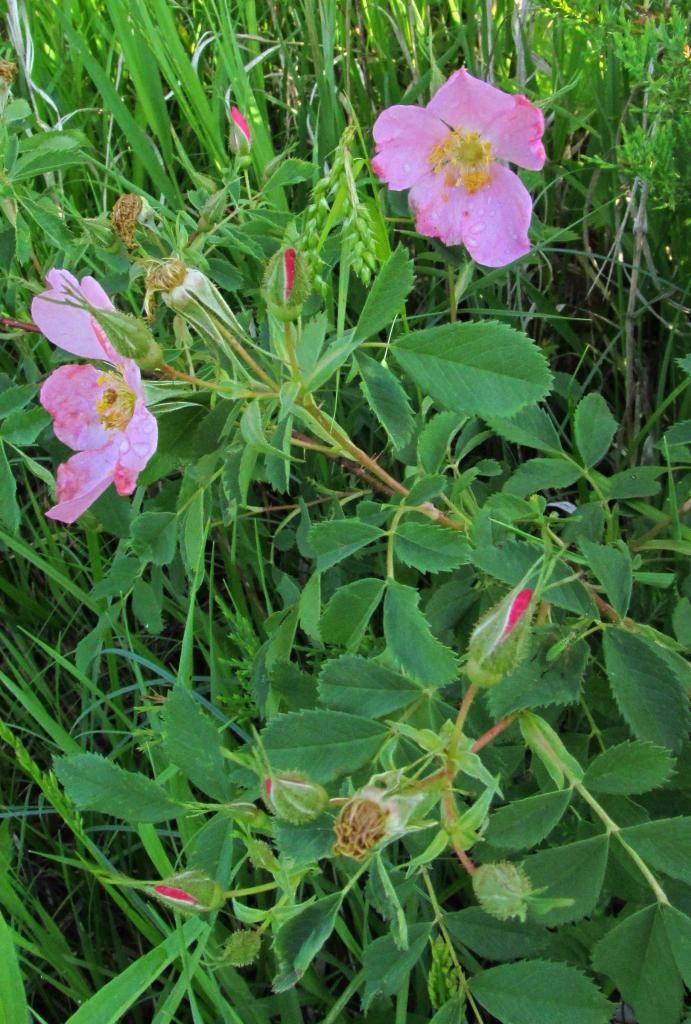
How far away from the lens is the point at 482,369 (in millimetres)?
900

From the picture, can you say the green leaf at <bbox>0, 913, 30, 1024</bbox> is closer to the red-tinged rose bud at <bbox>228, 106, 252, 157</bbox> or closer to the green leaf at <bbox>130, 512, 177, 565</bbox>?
the green leaf at <bbox>130, 512, 177, 565</bbox>

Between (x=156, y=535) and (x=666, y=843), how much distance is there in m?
0.62

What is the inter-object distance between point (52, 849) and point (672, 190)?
47.0 inches

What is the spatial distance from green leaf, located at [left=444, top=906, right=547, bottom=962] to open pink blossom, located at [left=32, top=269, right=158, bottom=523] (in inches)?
20.5

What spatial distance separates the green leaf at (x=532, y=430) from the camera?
1150mm

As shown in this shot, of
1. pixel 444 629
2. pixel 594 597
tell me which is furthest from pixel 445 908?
pixel 594 597

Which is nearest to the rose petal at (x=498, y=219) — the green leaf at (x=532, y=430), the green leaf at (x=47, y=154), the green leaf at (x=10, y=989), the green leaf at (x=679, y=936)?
the green leaf at (x=532, y=430)

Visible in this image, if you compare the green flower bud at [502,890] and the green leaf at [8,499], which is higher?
the green leaf at [8,499]

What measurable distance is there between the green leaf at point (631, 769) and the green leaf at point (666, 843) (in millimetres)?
31

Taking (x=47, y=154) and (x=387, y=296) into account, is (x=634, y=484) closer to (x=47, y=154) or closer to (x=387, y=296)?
(x=387, y=296)

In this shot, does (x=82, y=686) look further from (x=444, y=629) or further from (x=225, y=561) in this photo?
(x=444, y=629)

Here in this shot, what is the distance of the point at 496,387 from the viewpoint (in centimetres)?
89

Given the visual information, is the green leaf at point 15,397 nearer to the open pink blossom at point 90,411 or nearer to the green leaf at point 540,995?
the open pink blossom at point 90,411

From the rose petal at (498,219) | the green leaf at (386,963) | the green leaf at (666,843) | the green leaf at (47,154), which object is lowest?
the green leaf at (386,963)
